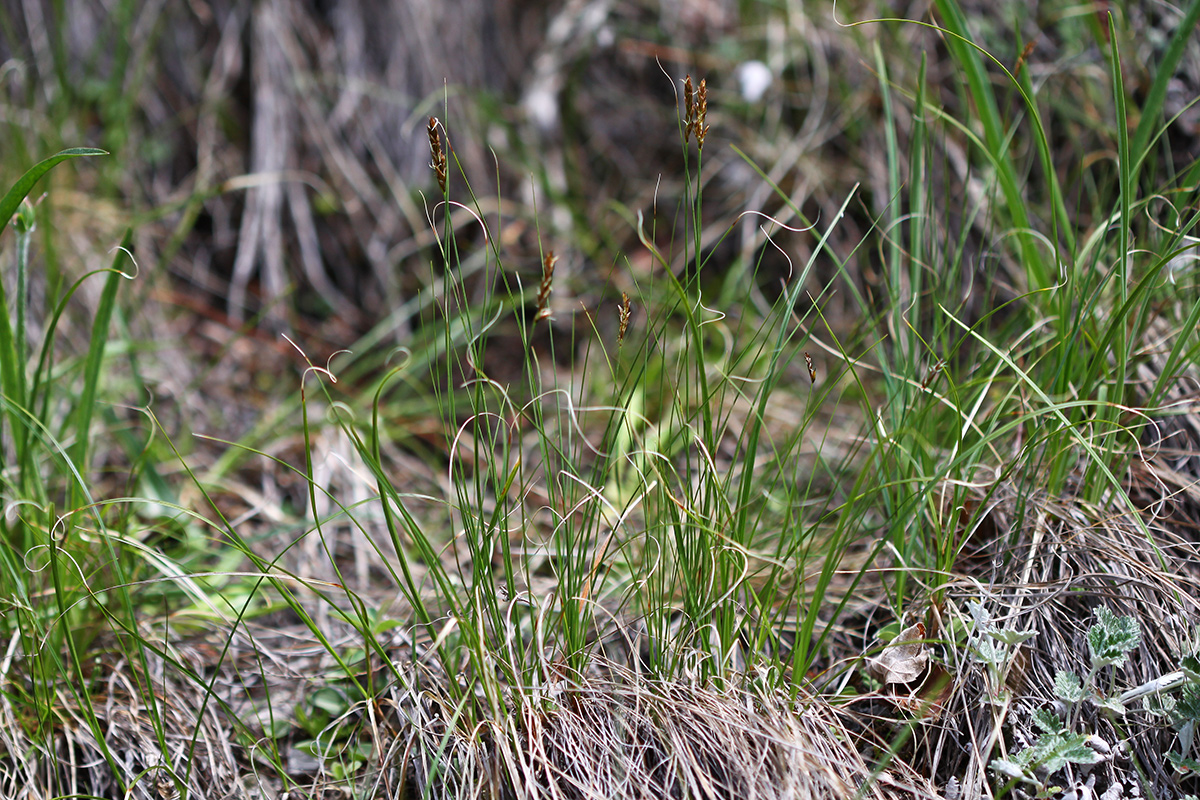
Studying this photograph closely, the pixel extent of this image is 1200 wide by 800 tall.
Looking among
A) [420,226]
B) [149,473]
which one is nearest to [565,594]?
[149,473]

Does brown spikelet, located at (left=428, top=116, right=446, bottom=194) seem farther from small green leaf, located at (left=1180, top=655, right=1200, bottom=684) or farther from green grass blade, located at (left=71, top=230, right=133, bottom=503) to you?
small green leaf, located at (left=1180, top=655, right=1200, bottom=684)

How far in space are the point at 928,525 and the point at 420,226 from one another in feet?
5.28

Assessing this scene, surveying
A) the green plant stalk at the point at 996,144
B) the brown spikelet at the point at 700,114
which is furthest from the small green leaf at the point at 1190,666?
the brown spikelet at the point at 700,114

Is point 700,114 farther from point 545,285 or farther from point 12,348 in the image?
point 12,348

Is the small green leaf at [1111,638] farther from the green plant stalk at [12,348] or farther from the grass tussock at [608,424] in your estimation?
the green plant stalk at [12,348]

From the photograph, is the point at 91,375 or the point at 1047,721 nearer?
the point at 1047,721

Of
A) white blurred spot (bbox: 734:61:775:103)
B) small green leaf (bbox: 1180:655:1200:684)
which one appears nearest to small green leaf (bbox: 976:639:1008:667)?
small green leaf (bbox: 1180:655:1200:684)

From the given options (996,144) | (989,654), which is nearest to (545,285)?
(989,654)

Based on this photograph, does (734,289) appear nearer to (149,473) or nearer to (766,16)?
(766,16)

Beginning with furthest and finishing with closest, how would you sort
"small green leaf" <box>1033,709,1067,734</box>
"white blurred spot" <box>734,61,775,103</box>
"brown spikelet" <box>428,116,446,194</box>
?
"white blurred spot" <box>734,61,775,103</box>
"small green leaf" <box>1033,709,1067,734</box>
"brown spikelet" <box>428,116,446,194</box>

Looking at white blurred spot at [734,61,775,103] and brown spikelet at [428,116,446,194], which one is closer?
brown spikelet at [428,116,446,194]

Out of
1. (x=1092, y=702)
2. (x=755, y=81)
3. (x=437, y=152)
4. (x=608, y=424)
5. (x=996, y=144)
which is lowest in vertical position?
(x=1092, y=702)

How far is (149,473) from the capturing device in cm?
141

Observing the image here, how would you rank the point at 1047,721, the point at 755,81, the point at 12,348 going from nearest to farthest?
the point at 1047,721, the point at 12,348, the point at 755,81
